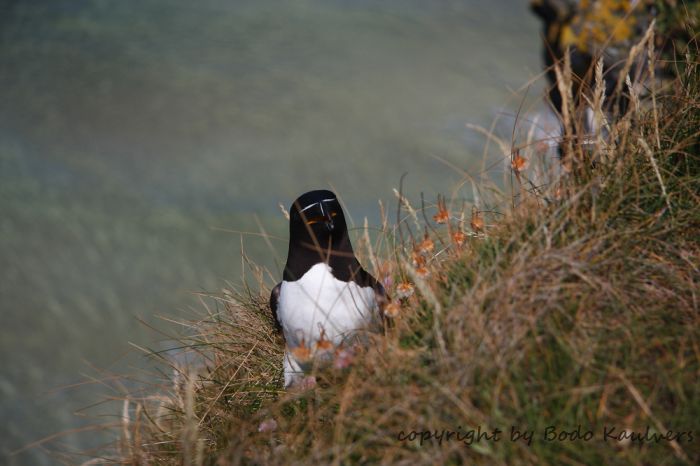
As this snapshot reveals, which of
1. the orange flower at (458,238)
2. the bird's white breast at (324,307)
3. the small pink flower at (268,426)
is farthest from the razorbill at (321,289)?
the orange flower at (458,238)

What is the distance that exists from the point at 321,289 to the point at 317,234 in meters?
0.25

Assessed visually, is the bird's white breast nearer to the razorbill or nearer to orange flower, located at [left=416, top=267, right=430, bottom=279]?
the razorbill

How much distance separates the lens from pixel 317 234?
343 centimetres

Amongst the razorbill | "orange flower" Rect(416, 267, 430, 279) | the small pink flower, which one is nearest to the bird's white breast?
the razorbill

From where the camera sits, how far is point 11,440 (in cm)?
901

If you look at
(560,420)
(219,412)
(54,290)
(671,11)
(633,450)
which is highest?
(54,290)

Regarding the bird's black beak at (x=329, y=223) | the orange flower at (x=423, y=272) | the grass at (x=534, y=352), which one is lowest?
the grass at (x=534, y=352)

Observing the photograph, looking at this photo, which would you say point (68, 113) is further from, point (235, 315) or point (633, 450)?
point (633, 450)

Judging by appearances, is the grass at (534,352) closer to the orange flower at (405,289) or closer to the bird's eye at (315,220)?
the orange flower at (405,289)

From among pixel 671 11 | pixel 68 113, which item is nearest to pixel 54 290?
pixel 68 113

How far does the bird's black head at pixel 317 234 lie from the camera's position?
3.39 metres

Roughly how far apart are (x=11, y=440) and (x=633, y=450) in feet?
27.4

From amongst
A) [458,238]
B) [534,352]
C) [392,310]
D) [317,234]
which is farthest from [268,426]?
[458,238]

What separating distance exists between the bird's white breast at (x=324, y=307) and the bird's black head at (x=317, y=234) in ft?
0.15
